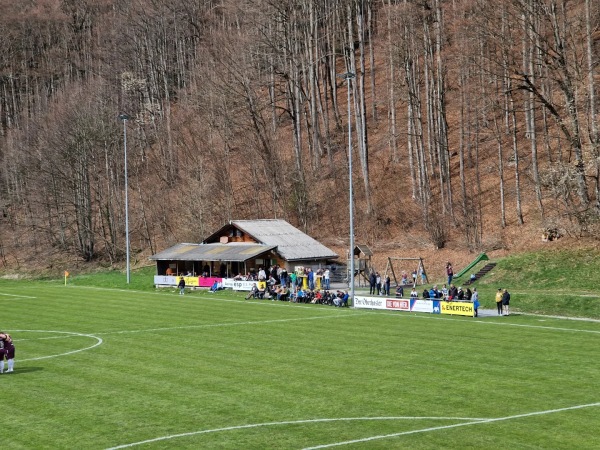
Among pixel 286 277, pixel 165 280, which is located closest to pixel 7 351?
pixel 286 277

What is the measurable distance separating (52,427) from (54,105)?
104 metres

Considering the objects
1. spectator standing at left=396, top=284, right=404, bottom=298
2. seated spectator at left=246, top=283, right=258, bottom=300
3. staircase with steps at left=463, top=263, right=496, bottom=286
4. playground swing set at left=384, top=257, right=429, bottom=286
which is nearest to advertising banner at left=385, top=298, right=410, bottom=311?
spectator standing at left=396, top=284, right=404, bottom=298

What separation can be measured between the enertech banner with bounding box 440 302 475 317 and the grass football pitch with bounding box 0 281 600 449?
1.43m

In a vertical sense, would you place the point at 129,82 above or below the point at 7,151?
above

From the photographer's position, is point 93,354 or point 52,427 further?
point 93,354

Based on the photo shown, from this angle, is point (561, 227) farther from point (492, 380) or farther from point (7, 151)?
point (7, 151)

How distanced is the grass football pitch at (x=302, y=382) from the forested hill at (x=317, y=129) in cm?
2311

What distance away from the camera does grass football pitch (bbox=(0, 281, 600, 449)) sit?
21.3 meters

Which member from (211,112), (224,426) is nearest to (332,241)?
(211,112)

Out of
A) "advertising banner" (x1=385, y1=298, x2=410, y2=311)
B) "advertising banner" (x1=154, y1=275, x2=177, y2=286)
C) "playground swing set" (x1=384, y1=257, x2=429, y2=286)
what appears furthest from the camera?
"advertising banner" (x1=154, y1=275, x2=177, y2=286)

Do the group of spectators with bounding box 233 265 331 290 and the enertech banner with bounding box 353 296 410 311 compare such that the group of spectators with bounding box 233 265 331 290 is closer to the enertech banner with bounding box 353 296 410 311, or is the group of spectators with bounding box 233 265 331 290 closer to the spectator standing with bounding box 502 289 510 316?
the enertech banner with bounding box 353 296 410 311

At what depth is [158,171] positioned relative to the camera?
10900cm

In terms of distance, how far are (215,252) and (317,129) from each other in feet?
82.1

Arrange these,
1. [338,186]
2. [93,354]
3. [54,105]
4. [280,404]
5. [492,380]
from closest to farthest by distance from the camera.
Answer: [280,404] → [492,380] → [93,354] → [338,186] → [54,105]
